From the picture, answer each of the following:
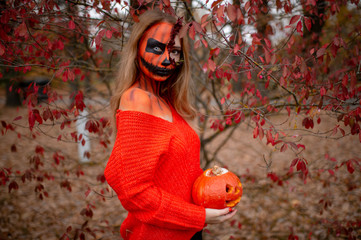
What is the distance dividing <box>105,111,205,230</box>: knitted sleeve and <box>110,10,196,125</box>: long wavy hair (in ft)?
A: 1.01

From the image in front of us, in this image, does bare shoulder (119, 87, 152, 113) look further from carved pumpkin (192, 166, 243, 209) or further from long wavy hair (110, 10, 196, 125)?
carved pumpkin (192, 166, 243, 209)

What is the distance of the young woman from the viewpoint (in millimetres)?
1379

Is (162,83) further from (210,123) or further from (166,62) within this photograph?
(210,123)

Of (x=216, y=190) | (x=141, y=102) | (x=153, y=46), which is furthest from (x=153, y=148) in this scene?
(x=153, y=46)

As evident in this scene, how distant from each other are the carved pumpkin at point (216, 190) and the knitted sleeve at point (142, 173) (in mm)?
200

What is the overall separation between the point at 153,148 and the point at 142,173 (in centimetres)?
16

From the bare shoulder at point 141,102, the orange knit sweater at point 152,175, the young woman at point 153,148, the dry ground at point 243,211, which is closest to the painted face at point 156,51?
the young woman at point 153,148

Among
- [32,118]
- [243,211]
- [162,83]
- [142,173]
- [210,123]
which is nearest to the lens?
[142,173]

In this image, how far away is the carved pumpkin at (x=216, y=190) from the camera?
1.66 m

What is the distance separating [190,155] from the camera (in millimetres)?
1705

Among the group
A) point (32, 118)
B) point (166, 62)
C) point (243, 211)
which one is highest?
point (166, 62)

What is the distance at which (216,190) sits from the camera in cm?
166

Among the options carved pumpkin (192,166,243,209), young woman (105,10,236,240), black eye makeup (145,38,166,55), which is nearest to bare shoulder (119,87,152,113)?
young woman (105,10,236,240)

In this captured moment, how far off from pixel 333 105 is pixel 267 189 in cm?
309
